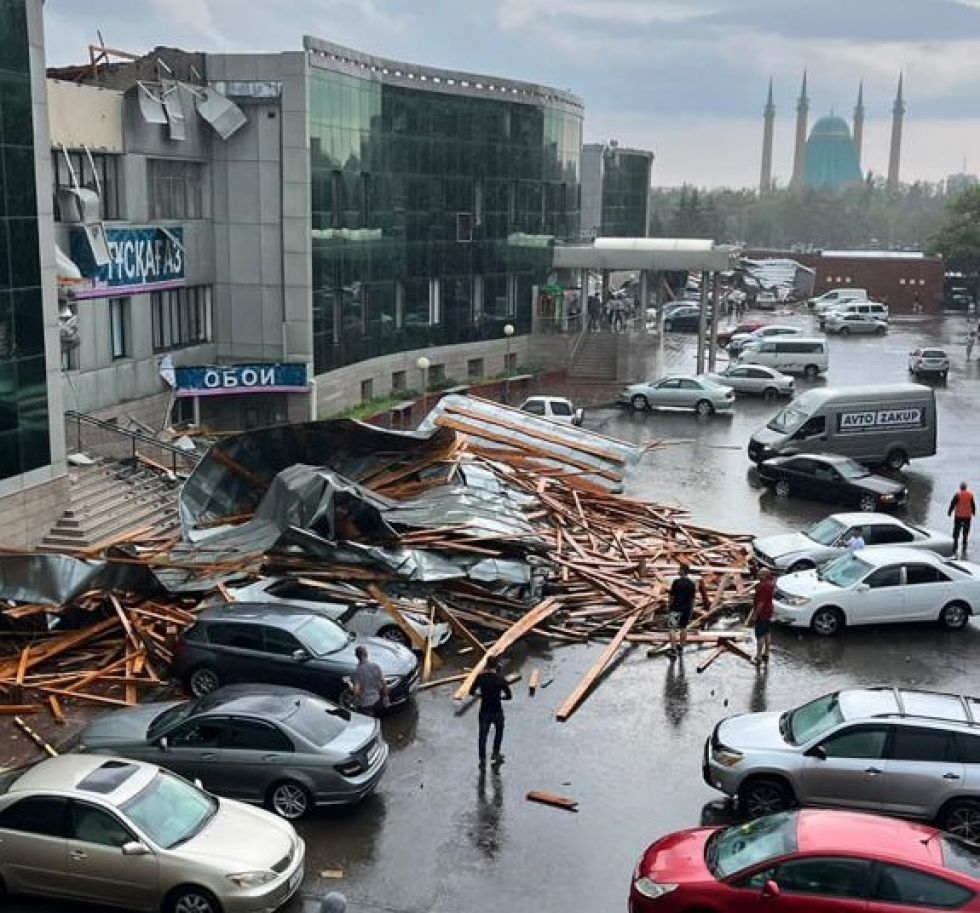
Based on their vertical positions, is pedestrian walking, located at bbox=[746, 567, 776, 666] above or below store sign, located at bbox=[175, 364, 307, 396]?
below

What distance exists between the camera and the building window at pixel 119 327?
31703 mm

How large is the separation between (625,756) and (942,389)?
127 ft

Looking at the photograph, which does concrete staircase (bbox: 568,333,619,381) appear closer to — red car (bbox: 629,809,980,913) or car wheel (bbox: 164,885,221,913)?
red car (bbox: 629,809,980,913)

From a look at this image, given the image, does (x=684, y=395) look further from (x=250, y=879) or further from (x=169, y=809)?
(x=250, y=879)

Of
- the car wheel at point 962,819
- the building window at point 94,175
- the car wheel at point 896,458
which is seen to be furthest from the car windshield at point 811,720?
the building window at point 94,175

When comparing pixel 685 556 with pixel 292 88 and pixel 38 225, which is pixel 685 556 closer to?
pixel 38 225

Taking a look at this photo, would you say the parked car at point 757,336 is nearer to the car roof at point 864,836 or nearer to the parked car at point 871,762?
the parked car at point 871,762

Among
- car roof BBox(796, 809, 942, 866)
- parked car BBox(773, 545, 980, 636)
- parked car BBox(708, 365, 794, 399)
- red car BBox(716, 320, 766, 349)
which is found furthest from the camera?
red car BBox(716, 320, 766, 349)

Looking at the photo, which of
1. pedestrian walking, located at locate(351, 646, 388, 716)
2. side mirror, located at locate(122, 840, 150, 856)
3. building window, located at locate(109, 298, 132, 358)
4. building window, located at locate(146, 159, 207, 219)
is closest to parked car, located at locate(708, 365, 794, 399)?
building window, located at locate(146, 159, 207, 219)

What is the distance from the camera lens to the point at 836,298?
282ft

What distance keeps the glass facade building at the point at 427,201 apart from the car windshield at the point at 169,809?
25942 mm

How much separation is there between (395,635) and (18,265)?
9.61m

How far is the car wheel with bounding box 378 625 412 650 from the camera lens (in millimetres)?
19688

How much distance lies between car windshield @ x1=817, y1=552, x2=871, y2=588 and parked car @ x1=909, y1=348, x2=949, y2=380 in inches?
1317
